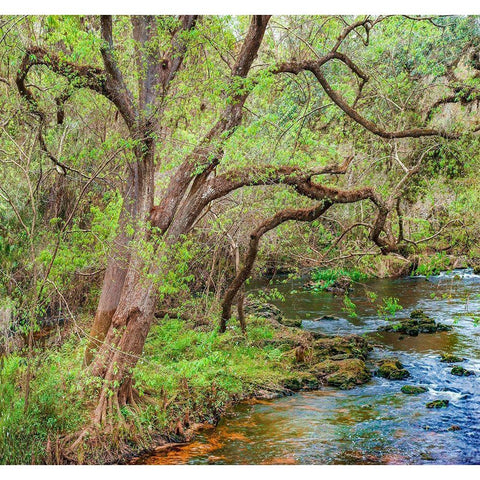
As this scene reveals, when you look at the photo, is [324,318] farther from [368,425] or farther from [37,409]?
[37,409]

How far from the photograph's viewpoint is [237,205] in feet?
38.5

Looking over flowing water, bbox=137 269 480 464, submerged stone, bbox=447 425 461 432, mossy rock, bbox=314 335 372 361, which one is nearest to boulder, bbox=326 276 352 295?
mossy rock, bbox=314 335 372 361

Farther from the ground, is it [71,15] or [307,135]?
[71,15]

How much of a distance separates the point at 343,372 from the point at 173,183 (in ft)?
16.9

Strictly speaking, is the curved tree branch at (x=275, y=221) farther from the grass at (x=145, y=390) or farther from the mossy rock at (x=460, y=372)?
the mossy rock at (x=460, y=372)

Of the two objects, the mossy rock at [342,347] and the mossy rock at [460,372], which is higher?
the mossy rock at [342,347]

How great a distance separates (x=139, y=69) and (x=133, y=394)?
4.94 meters

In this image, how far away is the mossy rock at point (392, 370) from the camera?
10312mm

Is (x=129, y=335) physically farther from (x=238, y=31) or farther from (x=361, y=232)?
(x=361, y=232)

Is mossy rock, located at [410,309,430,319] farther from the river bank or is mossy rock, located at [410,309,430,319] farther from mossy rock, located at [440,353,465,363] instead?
mossy rock, located at [440,353,465,363]

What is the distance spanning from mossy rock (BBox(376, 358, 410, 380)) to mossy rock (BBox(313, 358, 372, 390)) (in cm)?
29

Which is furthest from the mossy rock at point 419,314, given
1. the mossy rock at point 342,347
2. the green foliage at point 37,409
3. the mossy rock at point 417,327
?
the green foliage at point 37,409

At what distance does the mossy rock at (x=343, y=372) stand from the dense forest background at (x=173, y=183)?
3.17 feet

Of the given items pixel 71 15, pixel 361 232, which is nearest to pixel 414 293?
pixel 361 232
